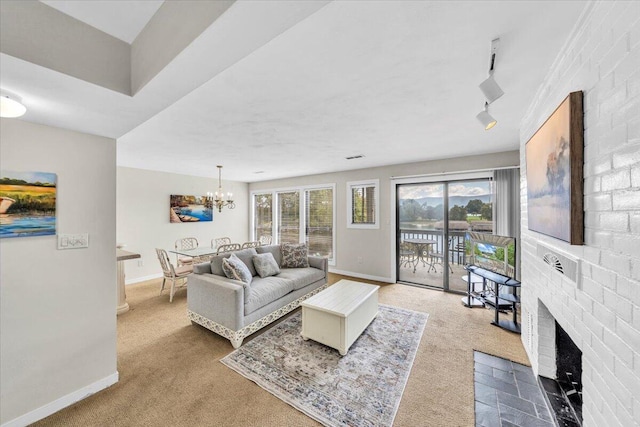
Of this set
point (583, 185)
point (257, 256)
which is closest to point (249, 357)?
point (257, 256)

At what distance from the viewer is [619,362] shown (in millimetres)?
891

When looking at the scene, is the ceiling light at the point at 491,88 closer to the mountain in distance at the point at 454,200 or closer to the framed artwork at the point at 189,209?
the mountain in distance at the point at 454,200

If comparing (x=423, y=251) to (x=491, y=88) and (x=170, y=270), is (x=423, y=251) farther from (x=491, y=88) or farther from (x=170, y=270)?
(x=170, y=270)

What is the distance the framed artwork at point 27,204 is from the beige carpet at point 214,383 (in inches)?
53.3

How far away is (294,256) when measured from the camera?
3.88m

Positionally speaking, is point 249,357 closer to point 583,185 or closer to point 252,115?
point 252,115

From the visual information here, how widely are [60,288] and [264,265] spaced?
200 cm

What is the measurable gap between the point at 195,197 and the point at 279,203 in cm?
207

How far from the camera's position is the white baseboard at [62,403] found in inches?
62.0

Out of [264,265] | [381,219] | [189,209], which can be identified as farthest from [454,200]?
[189,209]

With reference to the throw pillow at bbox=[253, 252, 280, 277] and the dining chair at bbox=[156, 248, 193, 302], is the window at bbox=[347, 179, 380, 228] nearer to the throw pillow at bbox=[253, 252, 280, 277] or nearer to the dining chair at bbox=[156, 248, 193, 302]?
the throw pillow at bbox=[253, 252, 280, 277]

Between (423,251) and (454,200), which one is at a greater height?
(454,200)

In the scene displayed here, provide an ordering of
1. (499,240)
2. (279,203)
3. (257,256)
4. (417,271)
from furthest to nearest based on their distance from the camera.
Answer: (279,203) < (417,271) < (257,256) < (499,240)

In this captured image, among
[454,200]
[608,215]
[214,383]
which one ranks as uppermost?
[454,200]
